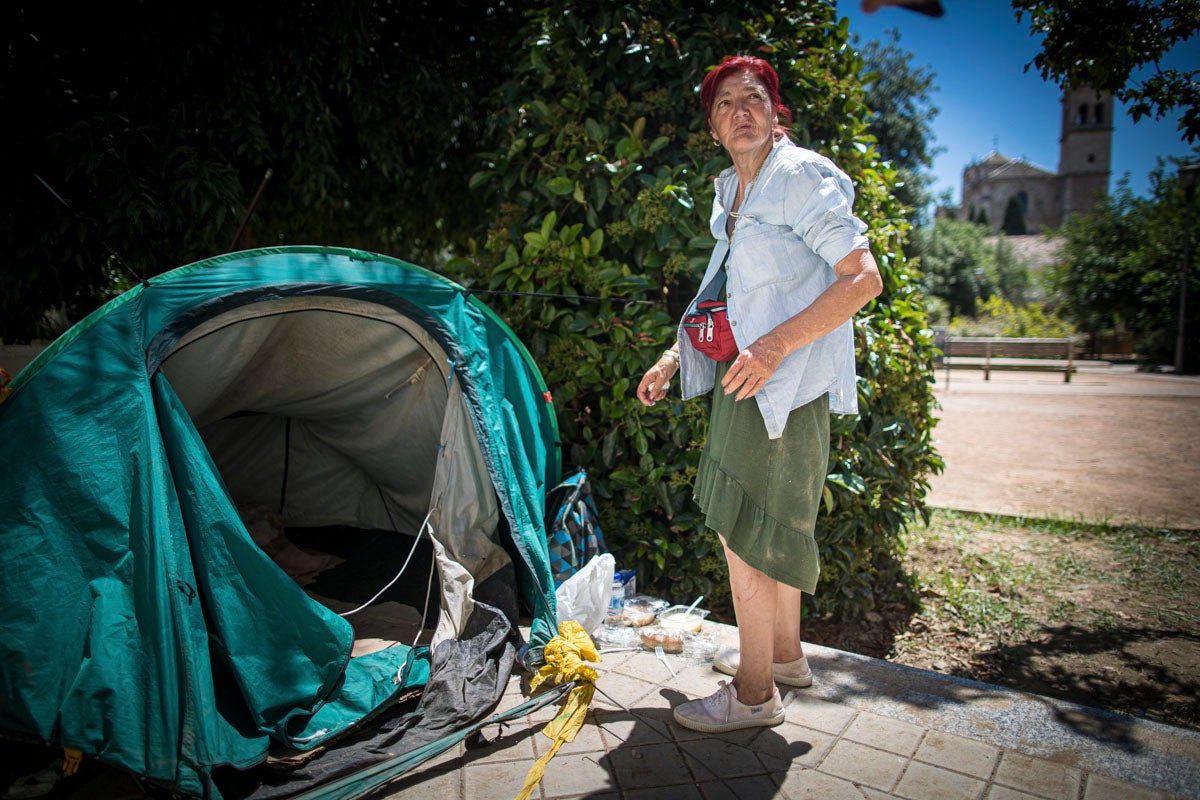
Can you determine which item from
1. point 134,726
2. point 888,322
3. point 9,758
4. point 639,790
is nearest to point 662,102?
point 888,322

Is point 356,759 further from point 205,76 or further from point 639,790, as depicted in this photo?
point 205,76

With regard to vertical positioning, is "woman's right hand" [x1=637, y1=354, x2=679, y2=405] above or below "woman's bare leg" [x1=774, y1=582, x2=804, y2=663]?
above

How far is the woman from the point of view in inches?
77.0

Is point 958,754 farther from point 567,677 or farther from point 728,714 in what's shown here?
point 567,677

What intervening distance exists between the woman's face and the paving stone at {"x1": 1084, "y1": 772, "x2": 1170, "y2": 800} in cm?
201

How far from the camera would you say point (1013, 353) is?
730 inches

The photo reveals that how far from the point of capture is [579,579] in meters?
3.01

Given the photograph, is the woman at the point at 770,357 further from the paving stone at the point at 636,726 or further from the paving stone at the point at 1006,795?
the paving stone at the point at 1006,795

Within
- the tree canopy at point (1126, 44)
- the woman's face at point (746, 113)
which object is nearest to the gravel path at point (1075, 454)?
the tree canopy at point (1126, 44)

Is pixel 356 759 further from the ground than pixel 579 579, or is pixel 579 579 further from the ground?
pixel 579 579

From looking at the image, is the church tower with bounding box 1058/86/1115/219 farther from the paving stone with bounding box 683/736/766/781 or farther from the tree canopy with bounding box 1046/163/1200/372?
the paving stone with bounding box 683/736/766/781

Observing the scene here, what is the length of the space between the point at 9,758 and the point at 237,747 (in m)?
0.71

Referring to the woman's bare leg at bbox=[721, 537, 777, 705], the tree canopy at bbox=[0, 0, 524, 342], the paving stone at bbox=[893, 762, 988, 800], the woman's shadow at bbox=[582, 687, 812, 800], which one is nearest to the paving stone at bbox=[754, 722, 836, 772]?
the woman's shadow at bbox=[582, 687, 812, 800]

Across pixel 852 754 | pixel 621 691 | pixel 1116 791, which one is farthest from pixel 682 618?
pixel 1116 791
